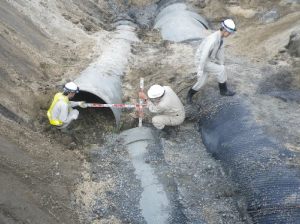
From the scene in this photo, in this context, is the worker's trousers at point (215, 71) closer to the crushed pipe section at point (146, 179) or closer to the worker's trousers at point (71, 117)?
the crushed pipe section at point (146, 179)

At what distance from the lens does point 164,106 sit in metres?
7.29

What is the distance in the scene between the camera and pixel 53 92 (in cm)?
830

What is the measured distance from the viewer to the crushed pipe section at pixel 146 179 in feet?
19.0

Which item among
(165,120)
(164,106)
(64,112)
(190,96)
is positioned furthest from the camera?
(190,96)

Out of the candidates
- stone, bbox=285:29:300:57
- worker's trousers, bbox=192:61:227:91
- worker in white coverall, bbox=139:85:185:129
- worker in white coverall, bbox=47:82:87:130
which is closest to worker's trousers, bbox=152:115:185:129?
worker in white coverall, bbox=139:85:185:129

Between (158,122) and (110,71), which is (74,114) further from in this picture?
(110,71)

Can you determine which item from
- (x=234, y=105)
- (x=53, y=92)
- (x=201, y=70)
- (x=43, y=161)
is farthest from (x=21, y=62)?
(x=234, y=105)

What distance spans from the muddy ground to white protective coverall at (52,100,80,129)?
0.95 ft

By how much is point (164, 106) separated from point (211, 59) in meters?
1.25

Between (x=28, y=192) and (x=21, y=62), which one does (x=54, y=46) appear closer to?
(x=21, y=62)

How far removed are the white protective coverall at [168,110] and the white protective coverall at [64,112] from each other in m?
1.30

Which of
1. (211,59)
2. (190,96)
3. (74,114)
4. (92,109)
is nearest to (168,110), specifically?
(190,96)

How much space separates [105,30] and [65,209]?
7.17 meters

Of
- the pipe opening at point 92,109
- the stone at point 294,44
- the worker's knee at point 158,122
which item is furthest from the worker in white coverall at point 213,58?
the stone at point 294,44
